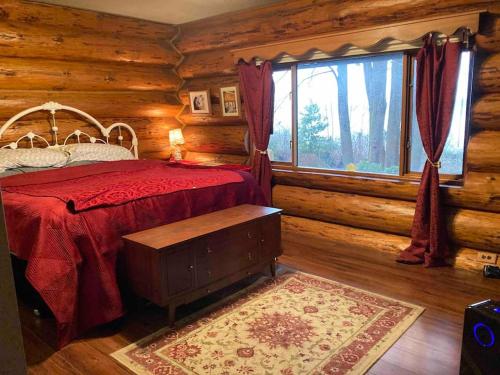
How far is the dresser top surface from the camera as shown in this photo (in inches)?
105

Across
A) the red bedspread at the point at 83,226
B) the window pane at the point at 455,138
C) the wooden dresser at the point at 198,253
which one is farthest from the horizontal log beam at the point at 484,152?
the red bedspread at the point at 83,226

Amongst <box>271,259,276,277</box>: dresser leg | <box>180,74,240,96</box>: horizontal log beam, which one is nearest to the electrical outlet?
<box>271,259,276,277</box>: dresser leg

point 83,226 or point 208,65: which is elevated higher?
point 208,65

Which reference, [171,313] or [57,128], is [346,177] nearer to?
[171,313]

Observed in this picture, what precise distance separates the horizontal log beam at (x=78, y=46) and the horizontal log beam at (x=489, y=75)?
3.86 m

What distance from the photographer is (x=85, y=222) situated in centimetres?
260

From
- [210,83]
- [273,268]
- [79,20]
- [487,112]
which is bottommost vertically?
[273,268]

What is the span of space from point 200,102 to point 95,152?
166 cm

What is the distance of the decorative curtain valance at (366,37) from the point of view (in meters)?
3.24

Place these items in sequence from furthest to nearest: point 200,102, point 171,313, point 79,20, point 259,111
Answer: point 200,102, point 259,111, point 79,20, point 171,313

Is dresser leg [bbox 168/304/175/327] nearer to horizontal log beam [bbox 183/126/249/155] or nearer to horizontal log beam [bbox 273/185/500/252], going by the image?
horizontal log beam [bbox 273/185/500/252]

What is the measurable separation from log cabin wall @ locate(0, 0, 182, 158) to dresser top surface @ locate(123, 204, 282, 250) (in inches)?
98.2

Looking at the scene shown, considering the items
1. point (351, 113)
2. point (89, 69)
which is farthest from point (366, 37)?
point (89, 69)

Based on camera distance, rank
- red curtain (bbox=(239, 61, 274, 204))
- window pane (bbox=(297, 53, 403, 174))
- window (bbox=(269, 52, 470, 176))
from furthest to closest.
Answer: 1. red curtain (bbox=(239, 61, 274, 204))
2. window pane (bbox=(297, 53, 403, 174))
3. window (bbox=(269, 52, 470, 176))
